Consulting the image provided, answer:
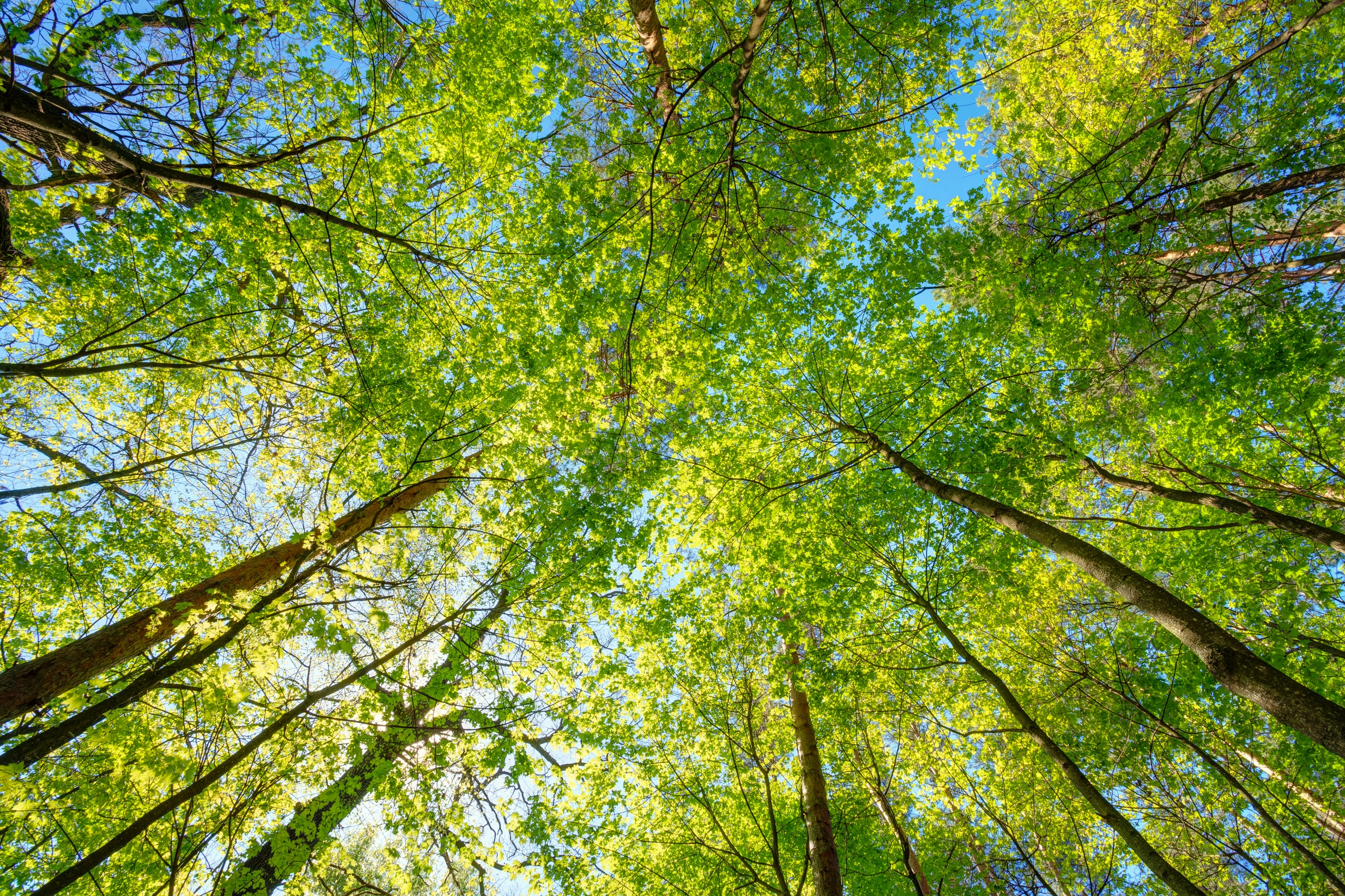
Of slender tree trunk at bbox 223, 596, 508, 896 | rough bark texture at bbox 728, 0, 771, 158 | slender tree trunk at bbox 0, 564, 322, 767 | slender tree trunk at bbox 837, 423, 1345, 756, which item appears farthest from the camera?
slender tree trunk at bbox 223, 596, 508, 896

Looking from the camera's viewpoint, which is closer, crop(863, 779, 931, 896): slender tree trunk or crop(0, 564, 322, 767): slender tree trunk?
crop(0, 564, 322, 767): slender tree trunk

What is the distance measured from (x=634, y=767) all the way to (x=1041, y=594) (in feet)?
24.8

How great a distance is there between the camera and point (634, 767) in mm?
7289

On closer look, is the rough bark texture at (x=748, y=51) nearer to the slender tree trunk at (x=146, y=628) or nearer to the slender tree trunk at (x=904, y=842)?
the slender tree trunk at (x=146, y=628)

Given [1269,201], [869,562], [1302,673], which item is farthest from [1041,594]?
[1269,201]

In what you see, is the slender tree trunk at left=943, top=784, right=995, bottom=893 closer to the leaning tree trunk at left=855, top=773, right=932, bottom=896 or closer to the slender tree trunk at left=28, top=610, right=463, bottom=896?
the leaning tree trunk at left=855, top=773, right=932, bottom=896

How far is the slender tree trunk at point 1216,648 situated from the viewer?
3137 millimetres

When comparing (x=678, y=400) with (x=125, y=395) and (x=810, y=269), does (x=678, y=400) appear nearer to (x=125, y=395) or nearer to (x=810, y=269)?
(x=810, y=269)

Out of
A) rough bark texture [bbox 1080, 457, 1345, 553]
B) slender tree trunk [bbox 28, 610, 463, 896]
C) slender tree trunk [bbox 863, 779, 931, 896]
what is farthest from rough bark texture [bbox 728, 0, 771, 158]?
rough bark texture [bbox 1080, 457, 1345, 553]

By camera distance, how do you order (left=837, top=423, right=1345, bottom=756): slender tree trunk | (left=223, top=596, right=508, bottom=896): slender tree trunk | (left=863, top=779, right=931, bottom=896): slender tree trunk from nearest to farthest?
(left=837, top=423, right=1345, bottom=756): slender tree trunk < (left=863, top=779, right=931, bottom=896): slender tree trunk < (left=223, top=596, right=508, bottom=896): slender tree trunk

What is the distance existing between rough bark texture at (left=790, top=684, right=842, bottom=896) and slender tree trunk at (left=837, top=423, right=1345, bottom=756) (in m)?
3.84

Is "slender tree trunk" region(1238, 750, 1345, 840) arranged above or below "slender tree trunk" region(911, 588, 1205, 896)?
above

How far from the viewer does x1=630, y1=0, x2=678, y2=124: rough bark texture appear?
22.4 ft

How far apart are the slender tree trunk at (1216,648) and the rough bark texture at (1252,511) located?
2.58 m
